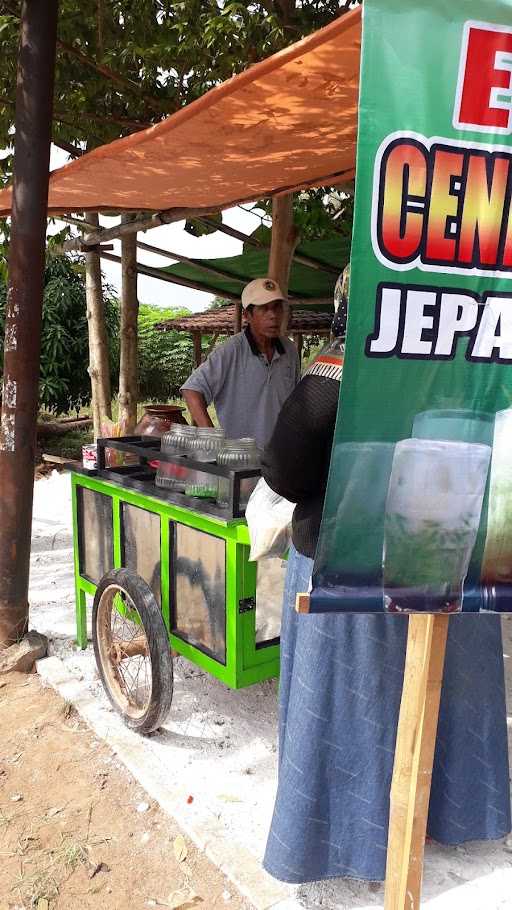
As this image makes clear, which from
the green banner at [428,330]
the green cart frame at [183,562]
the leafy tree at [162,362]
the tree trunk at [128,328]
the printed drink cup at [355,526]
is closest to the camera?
the green banner at [428,330]

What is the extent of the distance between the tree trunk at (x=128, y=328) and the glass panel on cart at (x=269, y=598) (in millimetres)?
4399

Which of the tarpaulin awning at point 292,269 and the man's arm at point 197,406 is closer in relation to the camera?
the man's arm at point 197,406

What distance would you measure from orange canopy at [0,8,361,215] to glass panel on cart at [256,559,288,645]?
1630mm

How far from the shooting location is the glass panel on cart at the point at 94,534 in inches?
131

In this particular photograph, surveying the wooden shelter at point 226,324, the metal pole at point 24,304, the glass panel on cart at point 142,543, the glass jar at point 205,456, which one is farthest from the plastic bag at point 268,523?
the wooden shelter at point 226,324

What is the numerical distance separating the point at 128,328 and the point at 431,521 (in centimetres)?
612

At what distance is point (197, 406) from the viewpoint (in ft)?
12.1

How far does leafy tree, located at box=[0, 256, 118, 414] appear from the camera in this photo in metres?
11.0

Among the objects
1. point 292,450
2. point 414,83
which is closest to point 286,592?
point 292,450

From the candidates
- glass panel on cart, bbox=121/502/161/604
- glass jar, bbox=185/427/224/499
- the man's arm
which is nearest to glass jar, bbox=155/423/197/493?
glass jar, bbox=185/427/224/499

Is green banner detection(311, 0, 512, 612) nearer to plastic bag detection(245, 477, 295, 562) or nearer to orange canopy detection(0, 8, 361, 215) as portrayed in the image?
orange canopy detection(0, 8, 361, 215)

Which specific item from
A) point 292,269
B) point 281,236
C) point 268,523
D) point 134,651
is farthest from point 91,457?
point 292,269

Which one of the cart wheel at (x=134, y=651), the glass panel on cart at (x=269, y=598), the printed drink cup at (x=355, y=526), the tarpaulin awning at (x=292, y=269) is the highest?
the tarpaulin awning at (x=292, y=269)

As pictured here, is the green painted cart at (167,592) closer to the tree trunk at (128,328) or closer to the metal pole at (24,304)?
the metal pole at (24,304)
